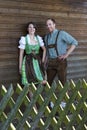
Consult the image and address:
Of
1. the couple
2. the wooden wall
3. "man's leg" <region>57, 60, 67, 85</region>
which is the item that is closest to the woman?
the couple

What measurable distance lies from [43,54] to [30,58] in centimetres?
34

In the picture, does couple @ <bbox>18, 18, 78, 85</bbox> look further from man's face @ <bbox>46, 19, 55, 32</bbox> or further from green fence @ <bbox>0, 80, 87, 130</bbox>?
green fence @ <bbox>0, 80, 87, 130</bbox>

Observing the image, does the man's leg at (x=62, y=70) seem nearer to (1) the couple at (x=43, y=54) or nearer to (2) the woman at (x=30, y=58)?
(1) the couple at (x=43, y=54)

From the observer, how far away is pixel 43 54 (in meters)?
7.01

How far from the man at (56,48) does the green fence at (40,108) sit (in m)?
1.83

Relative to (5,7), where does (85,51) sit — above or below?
below

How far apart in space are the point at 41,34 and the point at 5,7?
101 cm

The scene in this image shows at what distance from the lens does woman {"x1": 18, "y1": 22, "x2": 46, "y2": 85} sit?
6730 millimetres

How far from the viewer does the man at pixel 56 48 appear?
6.87 m

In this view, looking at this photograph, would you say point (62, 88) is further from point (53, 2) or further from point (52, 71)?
point (53, 2)

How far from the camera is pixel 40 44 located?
6.92m

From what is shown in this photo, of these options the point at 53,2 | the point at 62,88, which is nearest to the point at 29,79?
the point at 53,2

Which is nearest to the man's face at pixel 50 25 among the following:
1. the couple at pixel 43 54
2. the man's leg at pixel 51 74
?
the couple at pixel 43 54

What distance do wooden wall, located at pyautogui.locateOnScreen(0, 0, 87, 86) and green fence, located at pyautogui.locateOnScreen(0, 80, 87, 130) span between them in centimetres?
205
